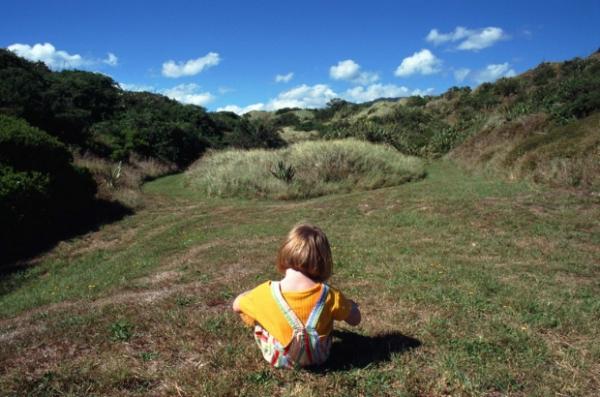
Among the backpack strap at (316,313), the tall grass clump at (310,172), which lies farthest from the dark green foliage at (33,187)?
the backpack strap at (316,313)

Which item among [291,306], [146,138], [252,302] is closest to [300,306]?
[291,306]

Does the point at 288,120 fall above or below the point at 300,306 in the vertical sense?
above

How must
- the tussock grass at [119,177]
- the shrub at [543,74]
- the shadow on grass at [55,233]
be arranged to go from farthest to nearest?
1. the shrub at [543,74]
2. the tussock grass at [119,177]
3. the shadow on grass at [55,233]

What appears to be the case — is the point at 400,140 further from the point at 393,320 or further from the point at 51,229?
the point at 393,320

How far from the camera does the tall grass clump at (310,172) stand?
20.4 meters

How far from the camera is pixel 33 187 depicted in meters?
13.0

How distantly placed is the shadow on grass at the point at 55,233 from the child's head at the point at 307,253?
8295mm

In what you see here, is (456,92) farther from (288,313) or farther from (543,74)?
(288,313)

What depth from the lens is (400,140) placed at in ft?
112

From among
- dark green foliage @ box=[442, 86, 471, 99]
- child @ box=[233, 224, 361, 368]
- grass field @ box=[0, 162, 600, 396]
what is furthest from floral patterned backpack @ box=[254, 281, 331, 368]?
dark green foliage @ box=[442, 86, 471, 99]

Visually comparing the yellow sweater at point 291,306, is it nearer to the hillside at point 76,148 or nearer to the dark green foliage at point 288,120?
the hillside at point 76,148

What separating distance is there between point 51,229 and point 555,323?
13.9 meters

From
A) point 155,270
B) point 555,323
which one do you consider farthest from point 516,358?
point 155,270

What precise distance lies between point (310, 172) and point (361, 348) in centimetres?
1758
